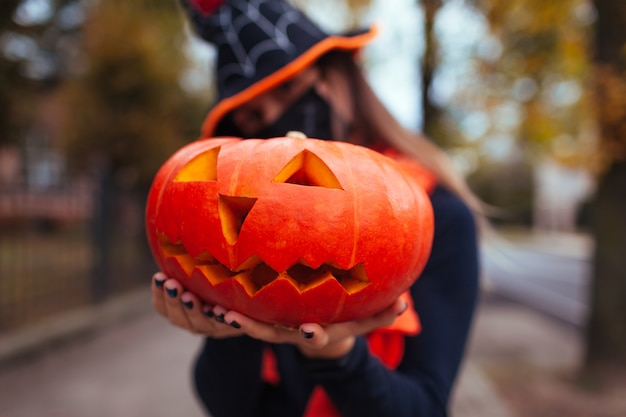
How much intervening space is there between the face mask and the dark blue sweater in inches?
19.3

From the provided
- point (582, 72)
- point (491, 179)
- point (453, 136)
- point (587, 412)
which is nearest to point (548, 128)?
point (582, 72)

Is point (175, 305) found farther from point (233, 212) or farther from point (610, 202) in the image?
point (610, 202)

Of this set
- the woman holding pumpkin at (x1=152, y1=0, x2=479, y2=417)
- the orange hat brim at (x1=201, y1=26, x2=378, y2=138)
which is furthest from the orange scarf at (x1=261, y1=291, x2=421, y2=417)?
the orange hat brim at (x1=201, y1=26, x2=378, y2=138)

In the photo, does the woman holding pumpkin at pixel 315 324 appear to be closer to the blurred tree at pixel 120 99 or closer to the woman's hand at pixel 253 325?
the woman's hand at pixel 253 325

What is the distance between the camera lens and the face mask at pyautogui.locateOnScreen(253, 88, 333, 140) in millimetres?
1806

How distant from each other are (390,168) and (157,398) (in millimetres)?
4261

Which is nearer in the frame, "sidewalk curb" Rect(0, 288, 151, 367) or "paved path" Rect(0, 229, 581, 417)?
"paved path" Rect(0, 229, 581, 417)

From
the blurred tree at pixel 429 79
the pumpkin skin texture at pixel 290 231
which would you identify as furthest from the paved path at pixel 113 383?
the blurred tree at pixel 429 79

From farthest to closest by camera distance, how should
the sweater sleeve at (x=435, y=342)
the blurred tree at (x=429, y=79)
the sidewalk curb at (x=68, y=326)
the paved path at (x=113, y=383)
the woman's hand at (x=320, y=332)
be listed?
1. the blurred tree at (x=429, y=79)
2. the sidewalk curb at (x=68, y=326)
3. the paved path at (x=113, y=383)
4. the sweater sleeve at (x=435, y=342)
5. the woman's hand at (x=320, y=332)

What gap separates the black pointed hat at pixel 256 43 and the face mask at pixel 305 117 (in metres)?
0.12

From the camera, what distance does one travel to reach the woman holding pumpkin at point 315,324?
130cm

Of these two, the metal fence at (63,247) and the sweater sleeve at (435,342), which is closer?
the sweater sleeve at (435,342)

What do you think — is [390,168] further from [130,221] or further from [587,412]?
[130,221]

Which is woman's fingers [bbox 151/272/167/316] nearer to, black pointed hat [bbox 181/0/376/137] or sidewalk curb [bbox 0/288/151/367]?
black pointed hat [bbox 181/0/376/137]
